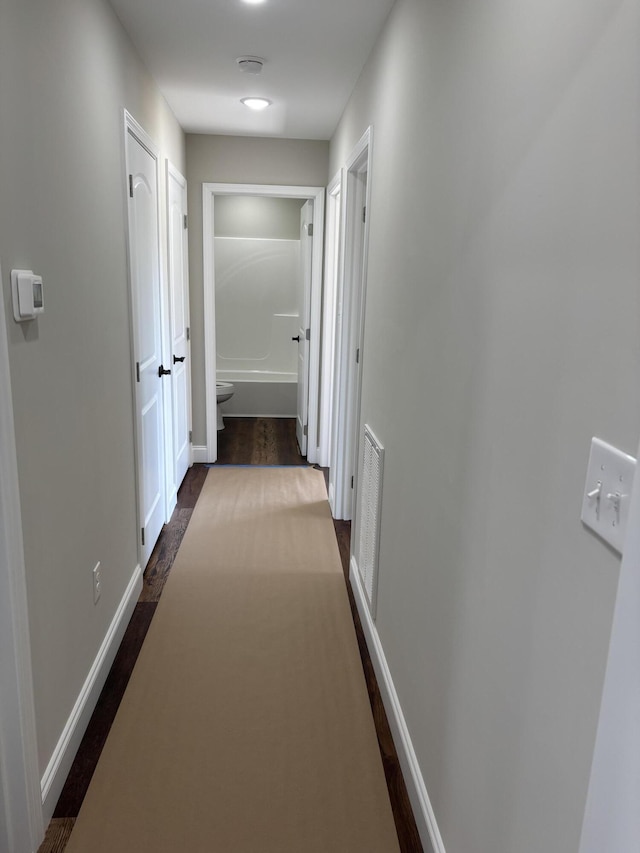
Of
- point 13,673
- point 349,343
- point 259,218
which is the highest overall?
point 259,218

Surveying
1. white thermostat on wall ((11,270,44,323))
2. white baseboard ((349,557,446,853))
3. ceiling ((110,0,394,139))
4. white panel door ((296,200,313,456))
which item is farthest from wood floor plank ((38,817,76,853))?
white panel door ((296,200,313,456))

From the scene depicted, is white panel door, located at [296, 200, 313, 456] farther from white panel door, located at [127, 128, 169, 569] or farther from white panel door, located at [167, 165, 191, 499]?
white panel door, located at [127, 128, 169, 569]

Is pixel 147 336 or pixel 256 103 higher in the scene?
pixel 256 103

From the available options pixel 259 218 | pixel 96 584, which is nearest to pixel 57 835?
pixel 96 584

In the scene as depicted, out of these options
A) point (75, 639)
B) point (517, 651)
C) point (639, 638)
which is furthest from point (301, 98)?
point (639, 638)

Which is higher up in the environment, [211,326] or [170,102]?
[170,102]

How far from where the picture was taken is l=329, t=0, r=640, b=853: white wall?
81 cm

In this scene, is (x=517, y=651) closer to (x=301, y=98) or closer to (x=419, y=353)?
(x=419, y=353)

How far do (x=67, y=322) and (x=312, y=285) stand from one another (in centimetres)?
293

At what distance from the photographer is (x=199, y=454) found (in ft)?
15.9

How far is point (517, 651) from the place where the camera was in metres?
1.06

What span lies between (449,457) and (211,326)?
3454 mm

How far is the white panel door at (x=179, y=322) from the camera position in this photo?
3.79 m

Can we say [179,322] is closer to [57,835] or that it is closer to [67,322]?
[67,322]
